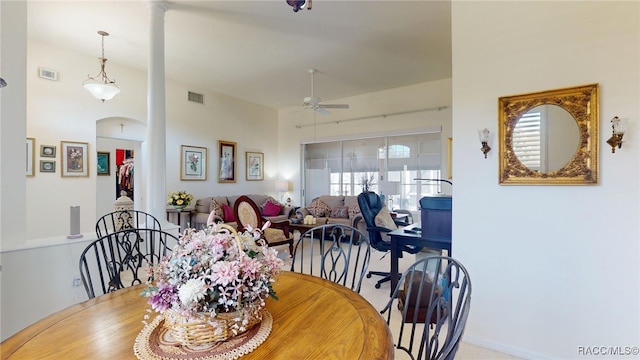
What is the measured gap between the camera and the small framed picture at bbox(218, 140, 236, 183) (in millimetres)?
6479

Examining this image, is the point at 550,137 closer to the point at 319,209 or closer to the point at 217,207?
the point at 319,209

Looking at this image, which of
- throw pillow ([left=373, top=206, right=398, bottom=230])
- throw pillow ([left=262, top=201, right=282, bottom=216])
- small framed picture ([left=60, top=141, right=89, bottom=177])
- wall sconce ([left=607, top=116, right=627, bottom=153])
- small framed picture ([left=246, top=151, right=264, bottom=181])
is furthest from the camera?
small framed picture ([left=246, top=151, right=264, bottom=181])

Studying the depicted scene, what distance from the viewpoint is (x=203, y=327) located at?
892 mm

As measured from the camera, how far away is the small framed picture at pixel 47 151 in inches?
159

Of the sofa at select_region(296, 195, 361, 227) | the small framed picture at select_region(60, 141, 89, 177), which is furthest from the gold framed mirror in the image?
the small framed picture at select_region(60, 141, 89, 177)

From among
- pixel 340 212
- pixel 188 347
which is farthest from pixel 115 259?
pixel 340 212

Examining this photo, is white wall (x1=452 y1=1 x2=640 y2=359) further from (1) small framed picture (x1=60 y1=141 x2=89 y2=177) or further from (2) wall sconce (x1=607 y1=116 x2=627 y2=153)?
(1) small framed picture (x1=60 y1=141 x2=89 y2=177)

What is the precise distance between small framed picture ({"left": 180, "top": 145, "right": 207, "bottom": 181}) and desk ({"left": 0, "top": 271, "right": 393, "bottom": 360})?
16.0 feet

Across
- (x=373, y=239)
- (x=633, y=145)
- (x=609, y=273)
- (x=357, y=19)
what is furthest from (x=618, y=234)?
(x=357, y=19)

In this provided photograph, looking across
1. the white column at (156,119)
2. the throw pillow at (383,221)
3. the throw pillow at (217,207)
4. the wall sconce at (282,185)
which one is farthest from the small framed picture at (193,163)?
the throw pillow at (383,221)

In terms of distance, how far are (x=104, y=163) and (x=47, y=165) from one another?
5.85 ft

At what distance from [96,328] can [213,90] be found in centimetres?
598

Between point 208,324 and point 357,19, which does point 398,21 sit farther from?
point 208,324

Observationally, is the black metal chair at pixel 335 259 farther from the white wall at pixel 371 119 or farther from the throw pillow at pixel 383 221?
the white wall at pixel 371 119
